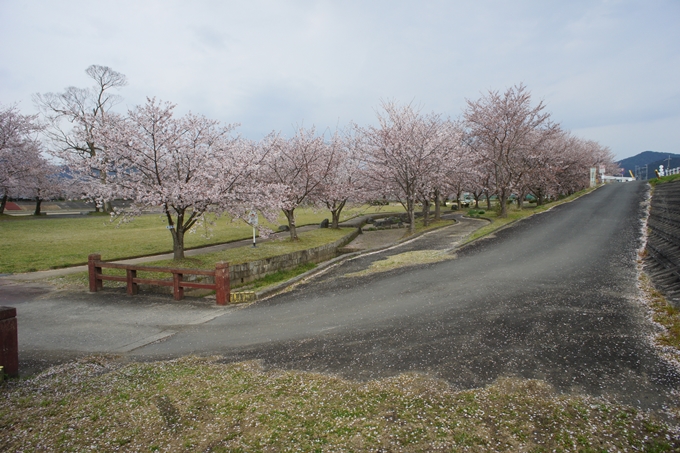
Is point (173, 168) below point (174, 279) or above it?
above

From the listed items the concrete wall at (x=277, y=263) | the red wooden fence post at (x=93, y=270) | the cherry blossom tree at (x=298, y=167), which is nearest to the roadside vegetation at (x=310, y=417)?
the red wooden fence post at (x=93, y=270)

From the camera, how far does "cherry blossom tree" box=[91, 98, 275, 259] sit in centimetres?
1293

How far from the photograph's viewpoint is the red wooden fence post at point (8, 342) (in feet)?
19.0

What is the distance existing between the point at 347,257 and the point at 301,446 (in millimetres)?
11461

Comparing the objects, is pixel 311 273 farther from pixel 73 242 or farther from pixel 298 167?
pixel 73 242

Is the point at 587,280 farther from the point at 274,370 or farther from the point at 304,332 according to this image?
the point at 274,370

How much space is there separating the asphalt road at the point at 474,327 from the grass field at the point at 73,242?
8.15 meters

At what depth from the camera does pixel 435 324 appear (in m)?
6.93

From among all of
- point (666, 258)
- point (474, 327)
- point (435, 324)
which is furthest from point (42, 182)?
point (666, 258)

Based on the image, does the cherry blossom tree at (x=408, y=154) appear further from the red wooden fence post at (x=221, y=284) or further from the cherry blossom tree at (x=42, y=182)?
the cherry blossom tree at (x=42, y=182)

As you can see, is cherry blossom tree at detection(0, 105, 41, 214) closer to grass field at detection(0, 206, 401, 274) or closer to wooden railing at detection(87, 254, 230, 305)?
grass field at detection(0, 206, 401, 274)

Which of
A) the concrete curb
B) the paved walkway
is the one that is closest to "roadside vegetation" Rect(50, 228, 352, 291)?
the paved walkway

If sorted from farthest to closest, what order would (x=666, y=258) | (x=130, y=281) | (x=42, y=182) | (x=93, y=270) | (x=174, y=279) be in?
(x=42, y=182), (x=93, y=270), (x=130, y=281), (x=174, y=279), (x=666, y=258)

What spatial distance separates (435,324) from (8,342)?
6942mm
